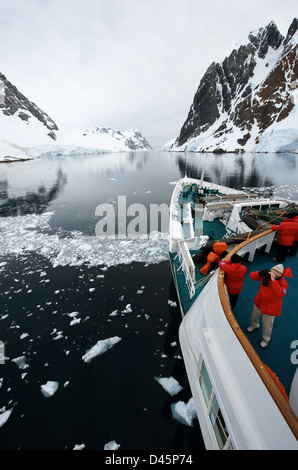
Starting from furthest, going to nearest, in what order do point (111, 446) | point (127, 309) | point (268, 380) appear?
point (127, 309) → point (111, 446) → point (268, 380)

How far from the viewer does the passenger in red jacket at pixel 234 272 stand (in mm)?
4255

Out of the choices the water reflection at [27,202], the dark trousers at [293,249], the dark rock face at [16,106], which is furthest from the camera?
the dark rock face at [16,106]

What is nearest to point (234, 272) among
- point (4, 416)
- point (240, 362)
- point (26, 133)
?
point (240, 362)

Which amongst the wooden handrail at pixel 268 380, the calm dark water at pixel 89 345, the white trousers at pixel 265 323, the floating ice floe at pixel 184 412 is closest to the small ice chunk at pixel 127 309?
the calm dark water at pixel 89 345

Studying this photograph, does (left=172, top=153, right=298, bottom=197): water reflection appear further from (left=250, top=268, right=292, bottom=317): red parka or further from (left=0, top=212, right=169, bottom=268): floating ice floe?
(left=250, top=268, right=292, bottom=317): red parka

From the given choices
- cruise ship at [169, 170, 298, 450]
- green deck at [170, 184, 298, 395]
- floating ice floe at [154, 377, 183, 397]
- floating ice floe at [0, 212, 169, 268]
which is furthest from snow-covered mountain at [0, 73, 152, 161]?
floating ice floe at [154, 377, 183, 397]

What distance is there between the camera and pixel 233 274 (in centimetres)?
432

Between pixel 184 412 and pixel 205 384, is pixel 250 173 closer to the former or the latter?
pixel 184 412

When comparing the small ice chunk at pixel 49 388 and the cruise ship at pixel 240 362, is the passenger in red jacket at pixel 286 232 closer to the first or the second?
the cruise ship at pixel 240 362

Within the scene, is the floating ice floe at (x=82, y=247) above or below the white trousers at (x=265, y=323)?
below

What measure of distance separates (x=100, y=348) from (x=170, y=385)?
7.48 ft

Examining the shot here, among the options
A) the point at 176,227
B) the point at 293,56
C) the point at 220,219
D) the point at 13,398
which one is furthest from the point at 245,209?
the point at 293,56

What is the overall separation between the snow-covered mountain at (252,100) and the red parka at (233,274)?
377 ft
